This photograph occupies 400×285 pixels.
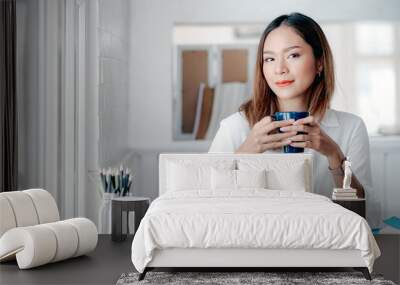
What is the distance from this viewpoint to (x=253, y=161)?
16.3ft

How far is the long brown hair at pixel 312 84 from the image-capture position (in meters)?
5.58

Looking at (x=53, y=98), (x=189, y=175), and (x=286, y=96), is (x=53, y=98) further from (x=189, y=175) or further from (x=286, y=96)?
(x=286, y=96)

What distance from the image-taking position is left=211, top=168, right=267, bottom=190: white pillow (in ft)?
15.5

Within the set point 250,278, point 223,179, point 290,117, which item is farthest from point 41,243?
point 290,117

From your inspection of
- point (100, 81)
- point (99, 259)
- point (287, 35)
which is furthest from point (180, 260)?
point (287, 35)

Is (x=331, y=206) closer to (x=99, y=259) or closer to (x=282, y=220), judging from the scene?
(x=282, y=220)

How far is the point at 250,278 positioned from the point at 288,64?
229cm

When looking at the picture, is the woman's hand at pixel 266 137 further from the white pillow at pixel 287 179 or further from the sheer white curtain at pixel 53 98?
the sheer white curtain at pixel 53 98

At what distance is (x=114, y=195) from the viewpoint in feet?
17.2

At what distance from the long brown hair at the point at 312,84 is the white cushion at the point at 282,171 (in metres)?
0.72

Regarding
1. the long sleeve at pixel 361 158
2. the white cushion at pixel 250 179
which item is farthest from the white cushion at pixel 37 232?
the long sleeve at pixel 361 158

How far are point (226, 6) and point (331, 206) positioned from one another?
3.13 meters

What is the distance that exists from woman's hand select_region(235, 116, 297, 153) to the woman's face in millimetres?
435

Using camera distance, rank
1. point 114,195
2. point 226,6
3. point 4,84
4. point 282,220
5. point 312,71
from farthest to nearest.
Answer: point 226,6, point 312,71, point 114,195, point 4,84, point 282,220
